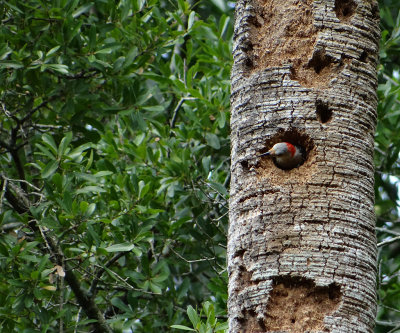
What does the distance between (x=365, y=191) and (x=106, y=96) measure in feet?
10.8

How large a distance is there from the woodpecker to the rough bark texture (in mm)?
34

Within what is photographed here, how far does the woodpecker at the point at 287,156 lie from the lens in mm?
2998

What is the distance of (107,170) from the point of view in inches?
213

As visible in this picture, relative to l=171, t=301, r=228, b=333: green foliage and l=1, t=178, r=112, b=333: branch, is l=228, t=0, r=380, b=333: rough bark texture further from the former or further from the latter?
l=1, t=178, r=112, b=333: branch

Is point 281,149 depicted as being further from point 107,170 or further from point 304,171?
point 107,170

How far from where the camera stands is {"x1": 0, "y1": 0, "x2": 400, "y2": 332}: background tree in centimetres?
480

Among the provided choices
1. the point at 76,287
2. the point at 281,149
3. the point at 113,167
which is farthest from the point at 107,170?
the point at 281,149

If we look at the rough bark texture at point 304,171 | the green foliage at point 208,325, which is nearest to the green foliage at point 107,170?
the green foliage at point 208,325

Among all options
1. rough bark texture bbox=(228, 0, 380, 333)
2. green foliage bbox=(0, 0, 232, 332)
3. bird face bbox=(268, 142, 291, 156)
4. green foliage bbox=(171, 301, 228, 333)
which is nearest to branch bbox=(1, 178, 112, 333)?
green foliage bbox=(0, 0, 232, 332)

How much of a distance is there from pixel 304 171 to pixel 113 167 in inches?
104

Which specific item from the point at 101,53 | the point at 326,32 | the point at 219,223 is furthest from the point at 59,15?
the point at 326,32

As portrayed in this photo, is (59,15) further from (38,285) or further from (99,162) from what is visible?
(38,285)

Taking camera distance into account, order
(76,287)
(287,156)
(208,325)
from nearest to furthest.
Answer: (287,156), (208,325), (76,287)

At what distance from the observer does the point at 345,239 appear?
2826 mm
